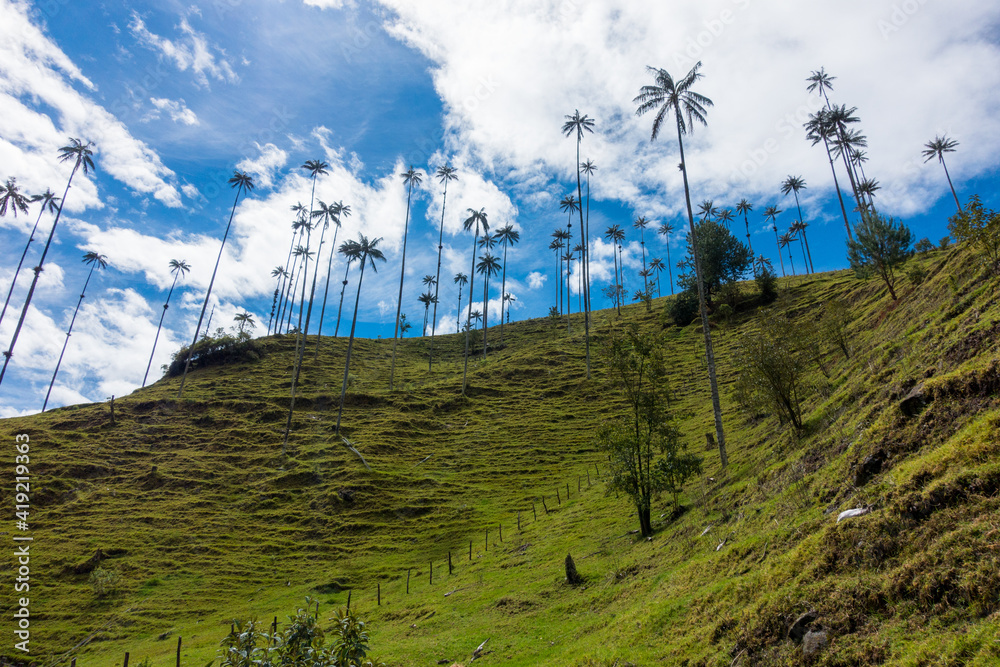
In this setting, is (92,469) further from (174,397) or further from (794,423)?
(794,423)

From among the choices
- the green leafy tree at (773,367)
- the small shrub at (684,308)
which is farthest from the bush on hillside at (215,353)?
the green leafy tree at (773,367)

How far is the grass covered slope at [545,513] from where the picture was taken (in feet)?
28.3

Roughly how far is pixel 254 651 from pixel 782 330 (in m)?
28.3

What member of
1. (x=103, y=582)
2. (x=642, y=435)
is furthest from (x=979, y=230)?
(x=103, y=582)

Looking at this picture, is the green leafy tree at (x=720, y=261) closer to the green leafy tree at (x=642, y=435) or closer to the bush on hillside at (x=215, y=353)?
the green leafy tree at (x=642, y=435)

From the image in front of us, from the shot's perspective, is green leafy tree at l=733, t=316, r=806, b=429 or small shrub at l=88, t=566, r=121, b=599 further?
small shrub at l=88, t=566, r=121, b=599

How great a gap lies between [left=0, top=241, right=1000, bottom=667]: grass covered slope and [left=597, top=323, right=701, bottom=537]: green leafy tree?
6.65ft

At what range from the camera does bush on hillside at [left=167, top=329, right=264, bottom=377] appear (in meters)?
92.4

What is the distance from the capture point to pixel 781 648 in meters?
8.61

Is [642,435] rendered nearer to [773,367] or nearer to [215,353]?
[773,367]

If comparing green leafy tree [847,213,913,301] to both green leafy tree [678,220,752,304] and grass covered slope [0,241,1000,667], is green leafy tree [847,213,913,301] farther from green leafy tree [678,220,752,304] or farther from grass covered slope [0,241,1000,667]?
green leafy tree [678,220,752,304]

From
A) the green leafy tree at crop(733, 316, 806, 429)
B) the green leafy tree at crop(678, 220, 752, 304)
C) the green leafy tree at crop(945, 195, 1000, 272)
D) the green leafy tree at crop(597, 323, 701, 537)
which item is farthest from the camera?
the green leafy tree at crop(678, 220, 752, 304)

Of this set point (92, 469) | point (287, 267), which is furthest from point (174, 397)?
point (287, 267)

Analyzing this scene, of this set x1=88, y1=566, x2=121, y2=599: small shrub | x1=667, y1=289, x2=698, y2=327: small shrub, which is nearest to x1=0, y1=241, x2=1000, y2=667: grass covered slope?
x1=88, y1=566, x2=121, y2=599: small shrub
